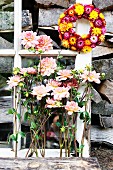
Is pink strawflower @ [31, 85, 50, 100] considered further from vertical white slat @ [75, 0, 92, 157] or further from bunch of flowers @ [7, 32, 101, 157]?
vertical white slat @ [75, 0, 92, 157]

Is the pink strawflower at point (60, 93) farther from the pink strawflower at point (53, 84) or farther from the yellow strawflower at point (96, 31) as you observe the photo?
the yellow strawflower at point (96, 31)

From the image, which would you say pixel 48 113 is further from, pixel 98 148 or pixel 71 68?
pixel 98 148

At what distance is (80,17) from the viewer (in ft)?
6.40

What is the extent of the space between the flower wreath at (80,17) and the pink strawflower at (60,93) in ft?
0.98

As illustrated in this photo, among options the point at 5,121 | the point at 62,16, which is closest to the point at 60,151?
the point at 5,121

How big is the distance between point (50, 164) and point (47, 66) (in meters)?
0.64

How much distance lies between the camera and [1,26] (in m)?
2.11

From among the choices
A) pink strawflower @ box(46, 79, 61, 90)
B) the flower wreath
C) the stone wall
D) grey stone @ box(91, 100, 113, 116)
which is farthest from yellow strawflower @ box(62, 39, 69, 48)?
grey stone @ box(91, 100, 113, 116)

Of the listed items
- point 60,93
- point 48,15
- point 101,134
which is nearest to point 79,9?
point 48,15

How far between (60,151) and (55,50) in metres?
0.64

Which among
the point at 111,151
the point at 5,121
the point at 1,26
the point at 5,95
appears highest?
the point at 1,26

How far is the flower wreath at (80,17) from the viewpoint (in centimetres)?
193

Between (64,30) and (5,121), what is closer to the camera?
(64,30)

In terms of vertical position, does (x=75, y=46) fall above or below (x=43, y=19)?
below
